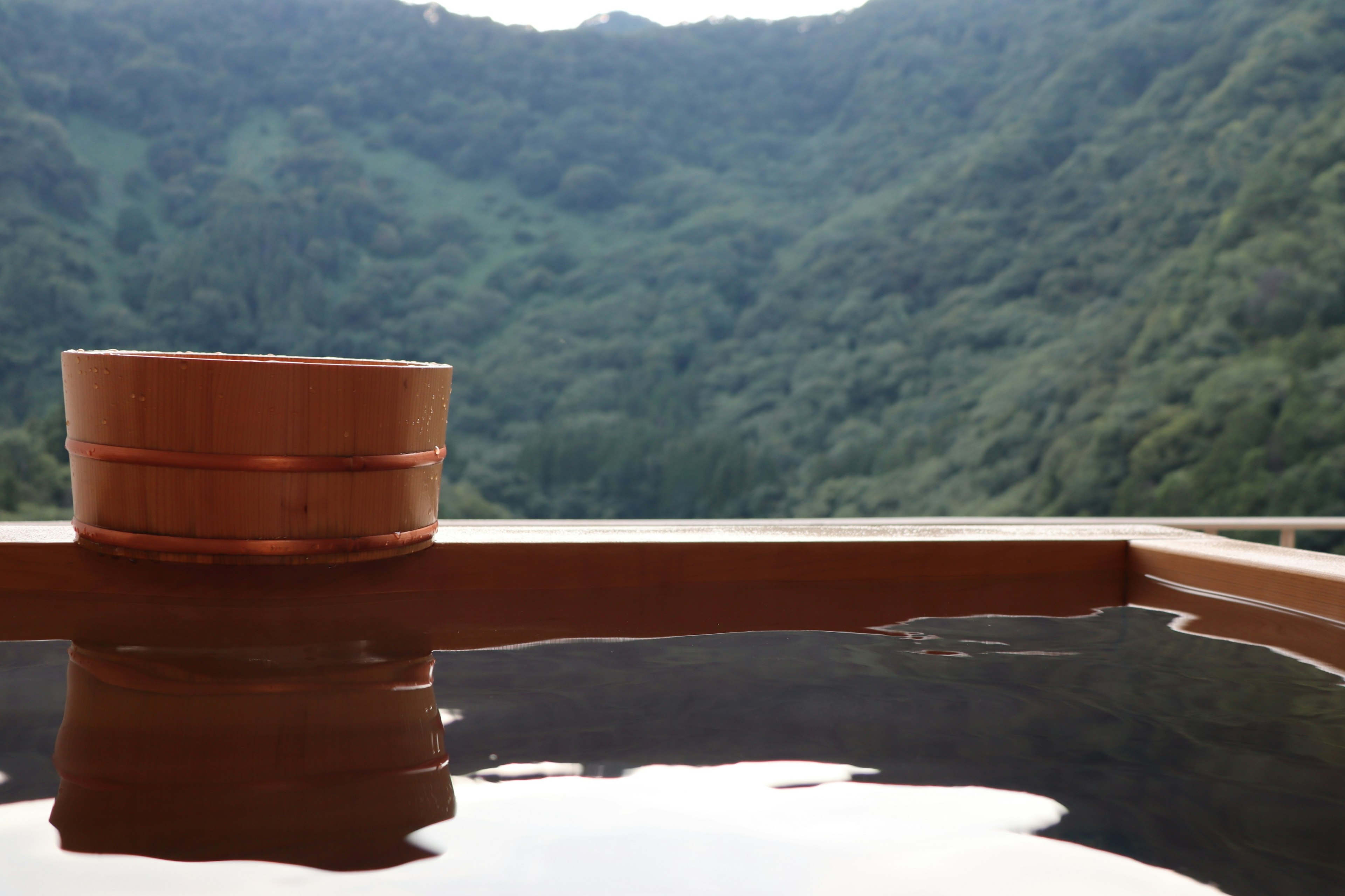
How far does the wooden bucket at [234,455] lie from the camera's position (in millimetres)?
1075

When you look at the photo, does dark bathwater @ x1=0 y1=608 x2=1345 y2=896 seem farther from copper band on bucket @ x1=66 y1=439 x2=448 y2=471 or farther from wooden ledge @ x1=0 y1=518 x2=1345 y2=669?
copper band on bucket @ x1=66 y1=439 x2=448 y2=471

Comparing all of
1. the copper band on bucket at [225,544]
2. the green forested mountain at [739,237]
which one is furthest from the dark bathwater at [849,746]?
the green forested mountain at [739,237]

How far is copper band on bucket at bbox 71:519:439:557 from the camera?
3.62ft

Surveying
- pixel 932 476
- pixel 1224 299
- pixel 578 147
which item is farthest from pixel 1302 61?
pixel 578 147

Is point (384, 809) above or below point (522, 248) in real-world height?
below

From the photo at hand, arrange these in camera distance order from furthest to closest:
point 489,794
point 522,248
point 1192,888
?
point 522,248, point 489,794, point 1192,888

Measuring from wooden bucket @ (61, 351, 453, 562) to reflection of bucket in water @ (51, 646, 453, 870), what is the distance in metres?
0.14

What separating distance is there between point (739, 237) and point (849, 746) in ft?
102

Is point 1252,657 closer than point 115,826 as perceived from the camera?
No

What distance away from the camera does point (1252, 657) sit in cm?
114

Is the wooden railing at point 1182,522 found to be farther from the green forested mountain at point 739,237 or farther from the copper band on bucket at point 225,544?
the green forested mountain at point 739,237

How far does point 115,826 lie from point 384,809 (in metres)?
0.18

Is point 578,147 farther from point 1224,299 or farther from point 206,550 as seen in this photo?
point 206,550

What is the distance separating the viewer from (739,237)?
31.2 meters
